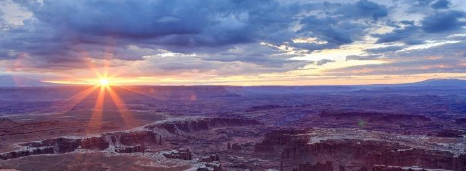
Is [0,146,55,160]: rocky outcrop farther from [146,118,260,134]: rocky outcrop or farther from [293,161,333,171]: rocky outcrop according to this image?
[293,161,333,171]: rocky outcrop

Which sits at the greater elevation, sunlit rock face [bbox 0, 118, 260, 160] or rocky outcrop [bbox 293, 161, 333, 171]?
sunlit rock face [bbox 0, 118, 260, 160]

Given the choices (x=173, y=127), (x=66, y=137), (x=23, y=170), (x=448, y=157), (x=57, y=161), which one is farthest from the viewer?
(x=173, y=127)

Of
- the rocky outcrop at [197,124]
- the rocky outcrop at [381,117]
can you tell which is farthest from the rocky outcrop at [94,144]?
the rocky outcrop at [381,117]

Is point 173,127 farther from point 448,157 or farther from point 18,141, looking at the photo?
point 448,157

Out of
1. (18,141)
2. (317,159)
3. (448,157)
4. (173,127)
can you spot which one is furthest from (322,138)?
(18,141)

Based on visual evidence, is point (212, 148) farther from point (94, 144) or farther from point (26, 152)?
point (26, 152)

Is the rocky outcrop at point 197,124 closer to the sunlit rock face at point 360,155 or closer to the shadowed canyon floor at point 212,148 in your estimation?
the shadowed canyon floor at point 212,148

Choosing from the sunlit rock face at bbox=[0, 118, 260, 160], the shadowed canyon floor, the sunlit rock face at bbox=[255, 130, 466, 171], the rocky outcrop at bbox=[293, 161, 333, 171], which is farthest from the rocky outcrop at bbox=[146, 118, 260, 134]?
the rocky outcrop at bbox=[293, 161, 333, 171]

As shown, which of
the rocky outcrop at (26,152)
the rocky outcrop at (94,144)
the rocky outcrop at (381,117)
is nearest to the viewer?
the rocky outcrop at (26,152)

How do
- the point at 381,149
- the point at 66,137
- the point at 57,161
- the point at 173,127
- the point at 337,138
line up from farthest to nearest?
the point at 173,127, the point at 66,137, the point at 337,138, the point at 381,149, the point at 57,161

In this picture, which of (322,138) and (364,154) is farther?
(322,138)

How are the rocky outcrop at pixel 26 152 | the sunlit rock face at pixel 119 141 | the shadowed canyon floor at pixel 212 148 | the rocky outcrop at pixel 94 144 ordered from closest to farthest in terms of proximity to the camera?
the shadowed canyon floor at pixel 212 148 → the rocky outcrop at pixel 26 152 → the rocky outcrop at pixel 94 144 → the sunlit rock face at pixel 119 141
